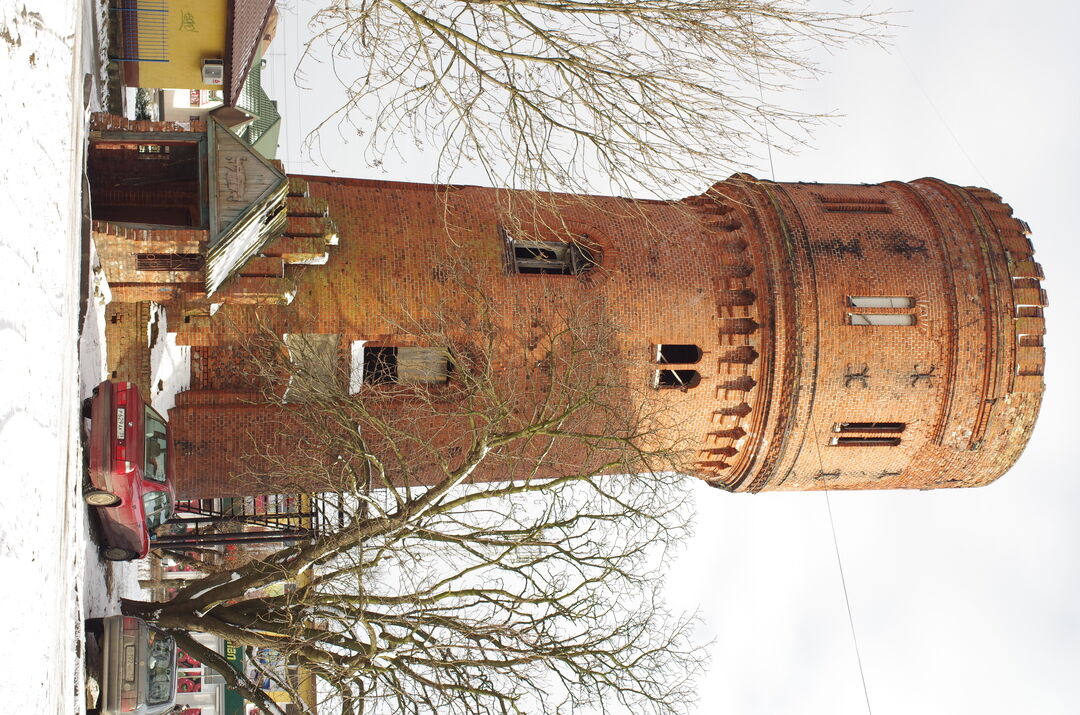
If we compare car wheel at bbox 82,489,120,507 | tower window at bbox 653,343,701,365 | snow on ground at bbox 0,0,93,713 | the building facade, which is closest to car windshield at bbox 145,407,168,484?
car wheel at bbox 82,489,120,507

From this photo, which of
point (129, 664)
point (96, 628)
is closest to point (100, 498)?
point (96, 628)

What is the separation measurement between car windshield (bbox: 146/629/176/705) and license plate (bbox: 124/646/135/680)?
21cm

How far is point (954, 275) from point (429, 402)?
7721 mm

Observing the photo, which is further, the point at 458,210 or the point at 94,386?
the point at 458,210

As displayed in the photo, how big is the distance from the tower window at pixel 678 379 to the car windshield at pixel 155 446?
254 inches

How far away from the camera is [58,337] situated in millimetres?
7801

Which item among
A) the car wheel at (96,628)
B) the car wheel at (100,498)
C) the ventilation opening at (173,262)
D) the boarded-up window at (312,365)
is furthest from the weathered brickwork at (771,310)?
the car wheel at (96,628)

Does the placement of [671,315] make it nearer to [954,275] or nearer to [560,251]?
[560,251]

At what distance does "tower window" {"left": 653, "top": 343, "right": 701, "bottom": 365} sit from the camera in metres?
13.9

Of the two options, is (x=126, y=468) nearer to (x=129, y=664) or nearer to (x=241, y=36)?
(x=129, y=664)

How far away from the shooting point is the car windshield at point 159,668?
11070 millimetres

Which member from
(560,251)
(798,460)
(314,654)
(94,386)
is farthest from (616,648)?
(94,386)

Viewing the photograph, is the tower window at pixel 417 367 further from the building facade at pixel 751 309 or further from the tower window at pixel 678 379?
the tower window at pixel 678 379

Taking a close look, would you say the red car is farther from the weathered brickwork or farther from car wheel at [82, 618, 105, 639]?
car wheel at [82, 618, 105, 639]
